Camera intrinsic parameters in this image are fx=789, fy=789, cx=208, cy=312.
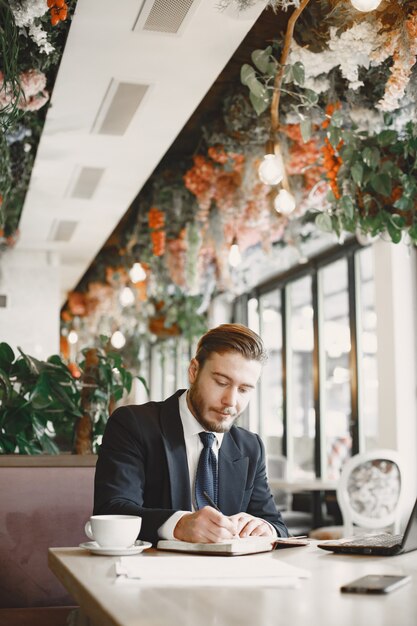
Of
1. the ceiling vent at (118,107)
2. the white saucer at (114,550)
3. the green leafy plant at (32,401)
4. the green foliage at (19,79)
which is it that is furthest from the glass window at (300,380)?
the white saucer at (114,550)

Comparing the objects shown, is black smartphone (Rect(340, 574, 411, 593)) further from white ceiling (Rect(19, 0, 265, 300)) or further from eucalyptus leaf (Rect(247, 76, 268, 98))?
eucalyptus leaf (Rect(247, 76, 268, 98))

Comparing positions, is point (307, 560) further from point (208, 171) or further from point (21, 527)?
point (208, 171)

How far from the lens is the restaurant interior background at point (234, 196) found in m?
3.69

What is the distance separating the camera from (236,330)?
94.8 inches

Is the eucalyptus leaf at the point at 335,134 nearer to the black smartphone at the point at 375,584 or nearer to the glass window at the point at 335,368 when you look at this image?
the black smartphone at the point at 375,584

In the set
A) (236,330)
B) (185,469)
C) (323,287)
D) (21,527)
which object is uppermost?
(323,287)

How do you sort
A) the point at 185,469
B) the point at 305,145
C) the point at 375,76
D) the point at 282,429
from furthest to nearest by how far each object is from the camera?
1. the point at 282,429
2. the point at 305,145
3. the point at 375,76
4. the point at 185,469

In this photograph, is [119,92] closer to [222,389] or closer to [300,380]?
[222,389]

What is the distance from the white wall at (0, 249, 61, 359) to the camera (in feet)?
29.5

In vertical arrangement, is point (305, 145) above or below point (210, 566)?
above

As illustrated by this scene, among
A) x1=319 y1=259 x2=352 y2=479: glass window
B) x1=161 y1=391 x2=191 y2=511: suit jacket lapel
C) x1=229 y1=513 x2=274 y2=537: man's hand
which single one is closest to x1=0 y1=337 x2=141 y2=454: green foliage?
x1=161 y1=391 x2=191 y2=511: suit jacket lapel

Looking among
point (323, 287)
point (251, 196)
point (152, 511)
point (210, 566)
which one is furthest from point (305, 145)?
point (210, 566)

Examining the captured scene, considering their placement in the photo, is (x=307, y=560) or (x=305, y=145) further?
(x=305, y=145)

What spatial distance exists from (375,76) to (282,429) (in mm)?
5826
